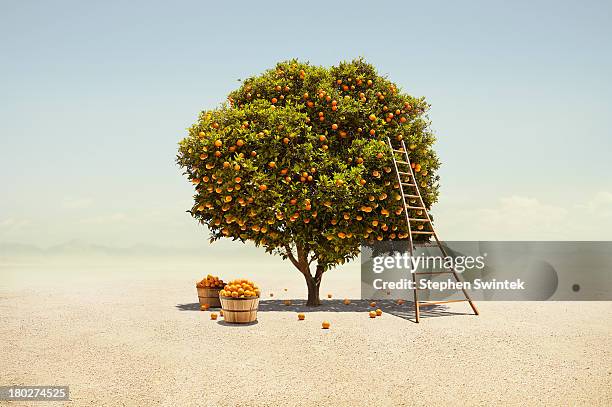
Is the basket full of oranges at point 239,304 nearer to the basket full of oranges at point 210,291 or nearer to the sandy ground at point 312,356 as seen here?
the sandy ground at point 312,356

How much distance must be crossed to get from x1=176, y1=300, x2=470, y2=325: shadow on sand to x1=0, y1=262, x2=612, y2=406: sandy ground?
0.15 meters

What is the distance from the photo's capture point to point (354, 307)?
685 inches

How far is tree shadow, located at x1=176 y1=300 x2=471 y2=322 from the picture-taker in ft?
52.8

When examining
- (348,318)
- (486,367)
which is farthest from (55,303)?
(486,367)

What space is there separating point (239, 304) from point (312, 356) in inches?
144

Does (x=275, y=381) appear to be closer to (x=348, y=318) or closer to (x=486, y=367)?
(x=486, y=367)

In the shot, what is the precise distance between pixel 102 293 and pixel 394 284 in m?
10.6

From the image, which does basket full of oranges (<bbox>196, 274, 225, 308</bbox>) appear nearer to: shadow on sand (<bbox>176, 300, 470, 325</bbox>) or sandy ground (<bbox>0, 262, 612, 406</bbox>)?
shadow on sand (<bbox>176, 300, 470, 325</bbox>)

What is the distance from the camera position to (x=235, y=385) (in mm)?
9023

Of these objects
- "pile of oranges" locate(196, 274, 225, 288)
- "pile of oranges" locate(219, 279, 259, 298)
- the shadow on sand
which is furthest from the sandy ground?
"pile of oranges" locate(196, 274, 225, 288)

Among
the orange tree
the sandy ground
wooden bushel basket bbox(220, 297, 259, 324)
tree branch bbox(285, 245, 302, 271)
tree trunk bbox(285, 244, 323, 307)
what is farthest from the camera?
tree trunk bbox(285, 244, 323, 307)

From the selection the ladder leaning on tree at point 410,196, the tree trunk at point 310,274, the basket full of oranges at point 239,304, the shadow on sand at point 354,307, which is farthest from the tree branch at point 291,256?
the ladder leaning on tree at point 410,196

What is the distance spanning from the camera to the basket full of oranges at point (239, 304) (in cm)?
1394

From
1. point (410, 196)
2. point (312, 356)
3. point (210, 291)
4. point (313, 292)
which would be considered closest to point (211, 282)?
point (210, 291)
